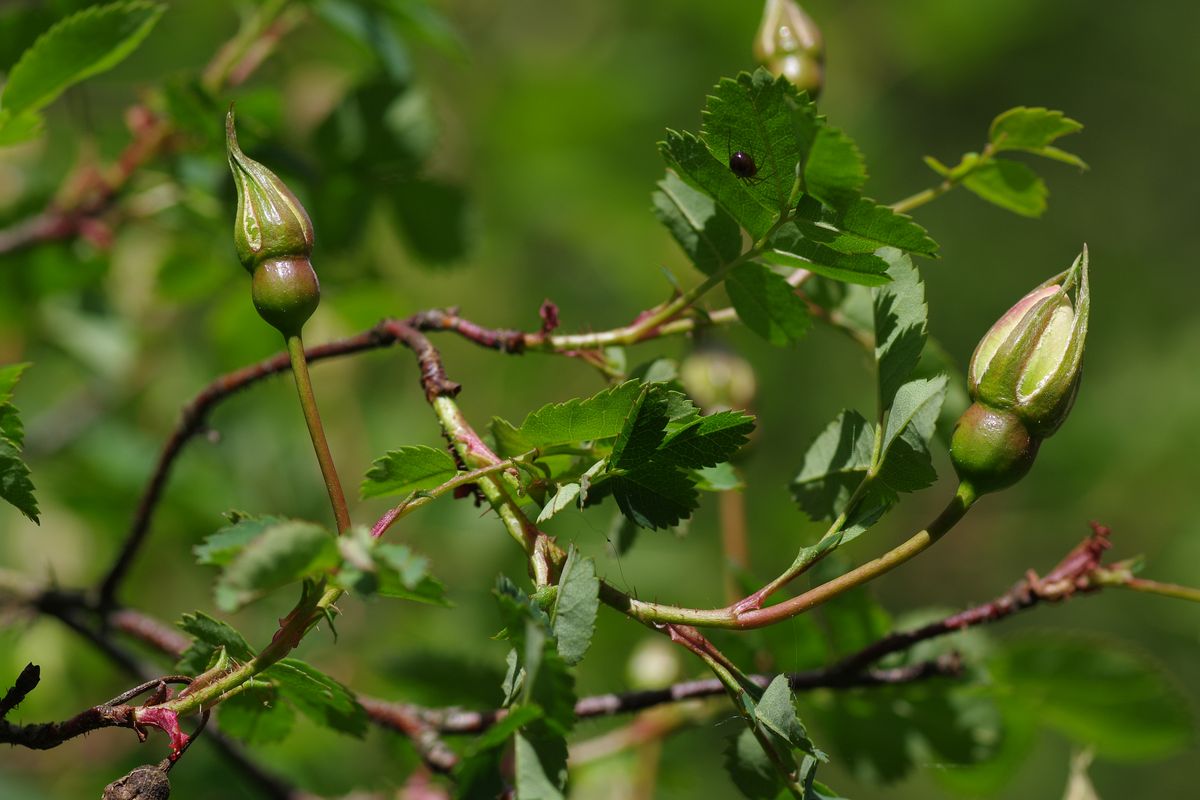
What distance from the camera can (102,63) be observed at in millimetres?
1470

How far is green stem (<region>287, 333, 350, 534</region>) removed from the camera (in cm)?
99

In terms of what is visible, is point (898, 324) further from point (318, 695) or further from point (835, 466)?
point (318, 695)

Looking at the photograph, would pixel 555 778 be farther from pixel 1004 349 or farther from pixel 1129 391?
pixel 1129 391

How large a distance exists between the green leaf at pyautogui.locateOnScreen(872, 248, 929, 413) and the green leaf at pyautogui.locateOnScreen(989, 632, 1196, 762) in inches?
30.2

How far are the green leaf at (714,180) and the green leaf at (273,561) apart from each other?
522 mm

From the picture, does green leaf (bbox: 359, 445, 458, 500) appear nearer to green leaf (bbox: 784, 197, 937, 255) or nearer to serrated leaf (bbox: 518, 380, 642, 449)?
serrated leaf (bbox: 518, 380, 642, 449)

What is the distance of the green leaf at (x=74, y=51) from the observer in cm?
137

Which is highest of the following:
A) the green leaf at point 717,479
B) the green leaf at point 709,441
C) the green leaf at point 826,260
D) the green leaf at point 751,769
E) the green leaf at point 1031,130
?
the green leaf at point 1031,130

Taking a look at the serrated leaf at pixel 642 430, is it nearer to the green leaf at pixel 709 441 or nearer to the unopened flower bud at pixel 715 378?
the green leaf at pixel 709 441

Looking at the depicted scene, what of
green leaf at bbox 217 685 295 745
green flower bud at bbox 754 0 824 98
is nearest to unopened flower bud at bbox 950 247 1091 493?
green flower bud at bbox 754 0 824 98

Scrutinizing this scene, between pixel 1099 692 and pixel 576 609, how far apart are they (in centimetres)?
116

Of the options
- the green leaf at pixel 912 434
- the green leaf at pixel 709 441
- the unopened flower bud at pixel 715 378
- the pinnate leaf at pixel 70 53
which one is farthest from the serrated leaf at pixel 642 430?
the pinnate leaf at pixel 70 53

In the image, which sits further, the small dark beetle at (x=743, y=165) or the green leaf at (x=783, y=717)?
the small dark beetle at (x=743, y=165)

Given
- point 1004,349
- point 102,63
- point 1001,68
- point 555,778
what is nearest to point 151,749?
point 102,63
